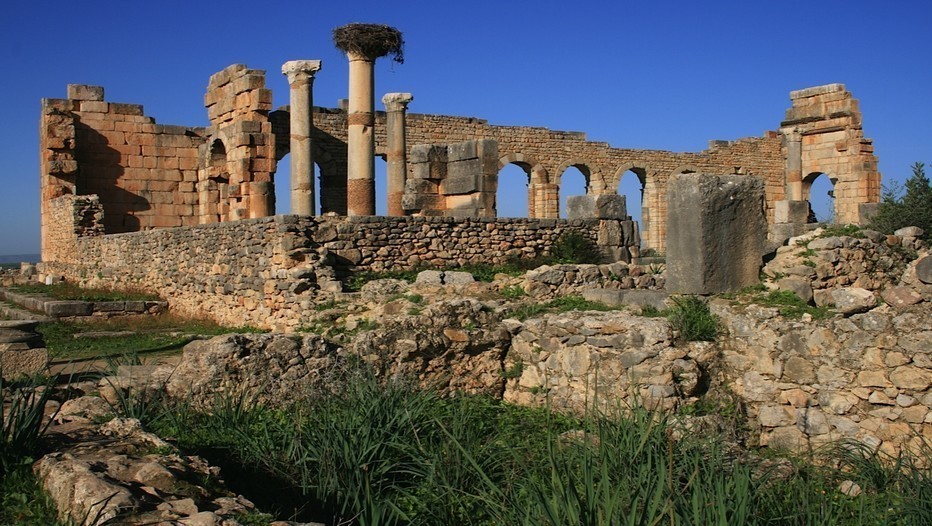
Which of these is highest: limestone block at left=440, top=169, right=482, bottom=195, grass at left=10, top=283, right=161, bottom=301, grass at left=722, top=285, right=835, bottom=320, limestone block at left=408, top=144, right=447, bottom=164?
limestone block at left=408, top=144, right=447, bottom=164

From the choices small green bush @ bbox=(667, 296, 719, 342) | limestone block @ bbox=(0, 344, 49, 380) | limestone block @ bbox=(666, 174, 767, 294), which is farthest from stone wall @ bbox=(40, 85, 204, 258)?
small green bush @ bbox=(667, 296, 719, 342)

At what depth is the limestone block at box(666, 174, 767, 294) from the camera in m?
8.66

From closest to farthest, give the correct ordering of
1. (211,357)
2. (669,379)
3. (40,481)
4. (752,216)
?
1. (40,481)
2. (211,357)
3. (669,379)
4. (752,216)

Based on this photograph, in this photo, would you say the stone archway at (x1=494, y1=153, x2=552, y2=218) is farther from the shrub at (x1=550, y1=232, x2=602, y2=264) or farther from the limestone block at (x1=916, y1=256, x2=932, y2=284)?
the limestone block at (x1=916, y1=256, x2=932, y2=284)

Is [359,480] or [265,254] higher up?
[265,254]

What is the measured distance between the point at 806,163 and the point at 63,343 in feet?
72.5

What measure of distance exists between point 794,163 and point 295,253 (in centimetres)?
1875

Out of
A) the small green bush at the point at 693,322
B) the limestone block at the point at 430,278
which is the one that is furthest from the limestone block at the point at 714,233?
the limestone block at the point at 430,278

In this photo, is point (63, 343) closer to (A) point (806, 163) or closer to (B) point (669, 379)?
(B) point (669, 379)

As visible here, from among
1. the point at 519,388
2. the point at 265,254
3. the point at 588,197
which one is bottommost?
the point at 519,388

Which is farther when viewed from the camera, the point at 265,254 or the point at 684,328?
the point at 265,254

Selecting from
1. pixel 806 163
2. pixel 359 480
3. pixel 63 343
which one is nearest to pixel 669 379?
pixel 359 480

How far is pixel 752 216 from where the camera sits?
29.3 feet

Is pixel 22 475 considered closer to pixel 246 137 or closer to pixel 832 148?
pixel 246 137
